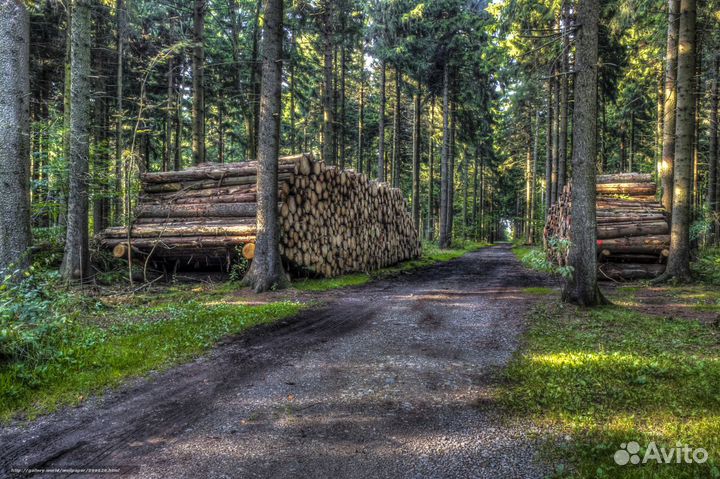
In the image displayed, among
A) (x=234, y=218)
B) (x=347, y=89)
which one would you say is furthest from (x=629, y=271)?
(x=347, y=89)

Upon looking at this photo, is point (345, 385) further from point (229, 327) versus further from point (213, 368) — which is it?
point (229, 327)

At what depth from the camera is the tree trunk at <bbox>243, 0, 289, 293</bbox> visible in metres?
9.89

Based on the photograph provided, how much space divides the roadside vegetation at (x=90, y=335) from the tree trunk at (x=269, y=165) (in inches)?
60.2

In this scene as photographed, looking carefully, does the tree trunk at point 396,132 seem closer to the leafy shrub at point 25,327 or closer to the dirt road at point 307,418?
the dirt road at point 307,418

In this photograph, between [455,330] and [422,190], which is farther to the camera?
[422,190]

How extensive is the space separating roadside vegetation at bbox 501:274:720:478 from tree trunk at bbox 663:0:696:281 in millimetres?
5233

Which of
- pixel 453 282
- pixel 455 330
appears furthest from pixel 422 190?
pixel 455 330

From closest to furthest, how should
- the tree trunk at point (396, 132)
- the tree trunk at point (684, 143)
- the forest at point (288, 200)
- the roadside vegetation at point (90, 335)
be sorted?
the roadside vegetation at point (90, 335) → the forest at point (288, 200) → the tree trunk at point (684, 143) → the tree trunk at point (396, 132)

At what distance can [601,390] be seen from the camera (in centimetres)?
367

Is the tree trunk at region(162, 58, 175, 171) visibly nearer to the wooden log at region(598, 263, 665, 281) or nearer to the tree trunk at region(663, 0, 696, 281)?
the wooden log at region(598, 263, 665, 281)

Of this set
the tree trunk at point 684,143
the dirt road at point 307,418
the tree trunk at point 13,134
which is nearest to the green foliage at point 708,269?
the tree trunk at point 684,143

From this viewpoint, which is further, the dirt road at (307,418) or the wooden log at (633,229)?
the wooden log at (633,229)

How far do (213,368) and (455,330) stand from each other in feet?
11.7

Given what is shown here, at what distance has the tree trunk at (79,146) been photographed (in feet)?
29.0
